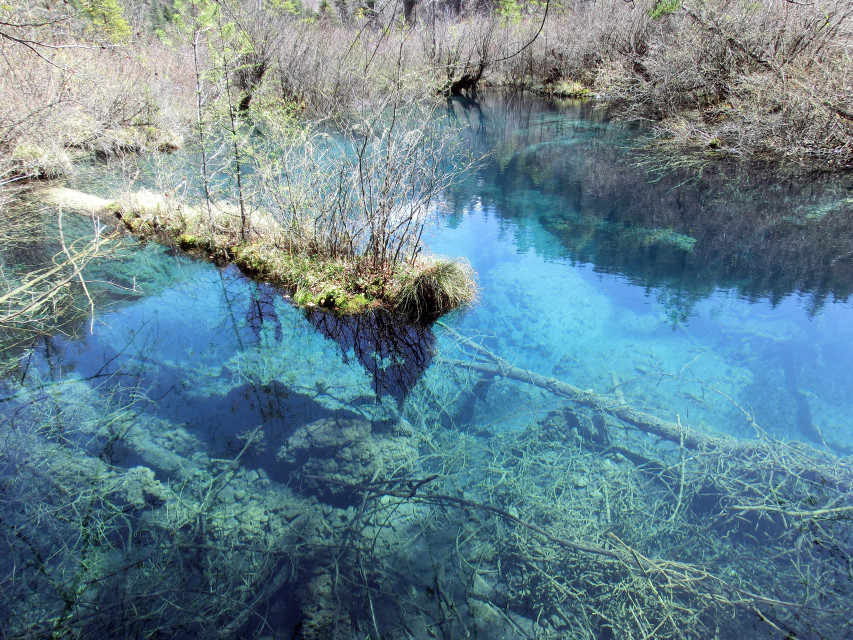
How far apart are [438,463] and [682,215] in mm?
10026

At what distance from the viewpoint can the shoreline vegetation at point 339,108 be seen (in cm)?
840

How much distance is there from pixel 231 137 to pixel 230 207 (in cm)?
187

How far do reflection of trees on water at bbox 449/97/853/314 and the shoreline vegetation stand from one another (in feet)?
4.08

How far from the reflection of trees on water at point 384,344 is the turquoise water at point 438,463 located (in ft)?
0.14

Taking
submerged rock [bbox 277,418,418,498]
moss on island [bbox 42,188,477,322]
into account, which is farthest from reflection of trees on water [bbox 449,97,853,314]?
submerged rock [bbox 277,418,418,498]

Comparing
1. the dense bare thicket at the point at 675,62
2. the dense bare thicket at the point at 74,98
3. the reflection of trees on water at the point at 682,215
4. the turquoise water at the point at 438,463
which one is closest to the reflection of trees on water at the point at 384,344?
the turquoise water at the point at 438,463

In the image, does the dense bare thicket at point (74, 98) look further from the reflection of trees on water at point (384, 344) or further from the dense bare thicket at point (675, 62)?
the reflection of trees on water at point (384, 344)

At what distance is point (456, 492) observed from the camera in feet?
17.1

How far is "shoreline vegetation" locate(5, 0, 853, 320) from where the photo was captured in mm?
8398

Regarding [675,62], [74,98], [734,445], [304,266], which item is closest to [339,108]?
[304,266]

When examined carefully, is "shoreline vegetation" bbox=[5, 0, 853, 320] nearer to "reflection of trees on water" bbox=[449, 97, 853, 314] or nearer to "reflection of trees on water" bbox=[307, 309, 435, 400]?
"reflection of trees on water" bbox=[307, 309, 435, 400]

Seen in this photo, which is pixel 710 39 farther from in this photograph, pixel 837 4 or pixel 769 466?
pixel 769 466

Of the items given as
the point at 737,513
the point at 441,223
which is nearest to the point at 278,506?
the point at 737,513

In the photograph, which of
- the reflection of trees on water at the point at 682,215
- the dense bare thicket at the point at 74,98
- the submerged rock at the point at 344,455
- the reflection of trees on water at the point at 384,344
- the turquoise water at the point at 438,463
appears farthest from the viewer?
the dense bare thicket at the point at 74,98
